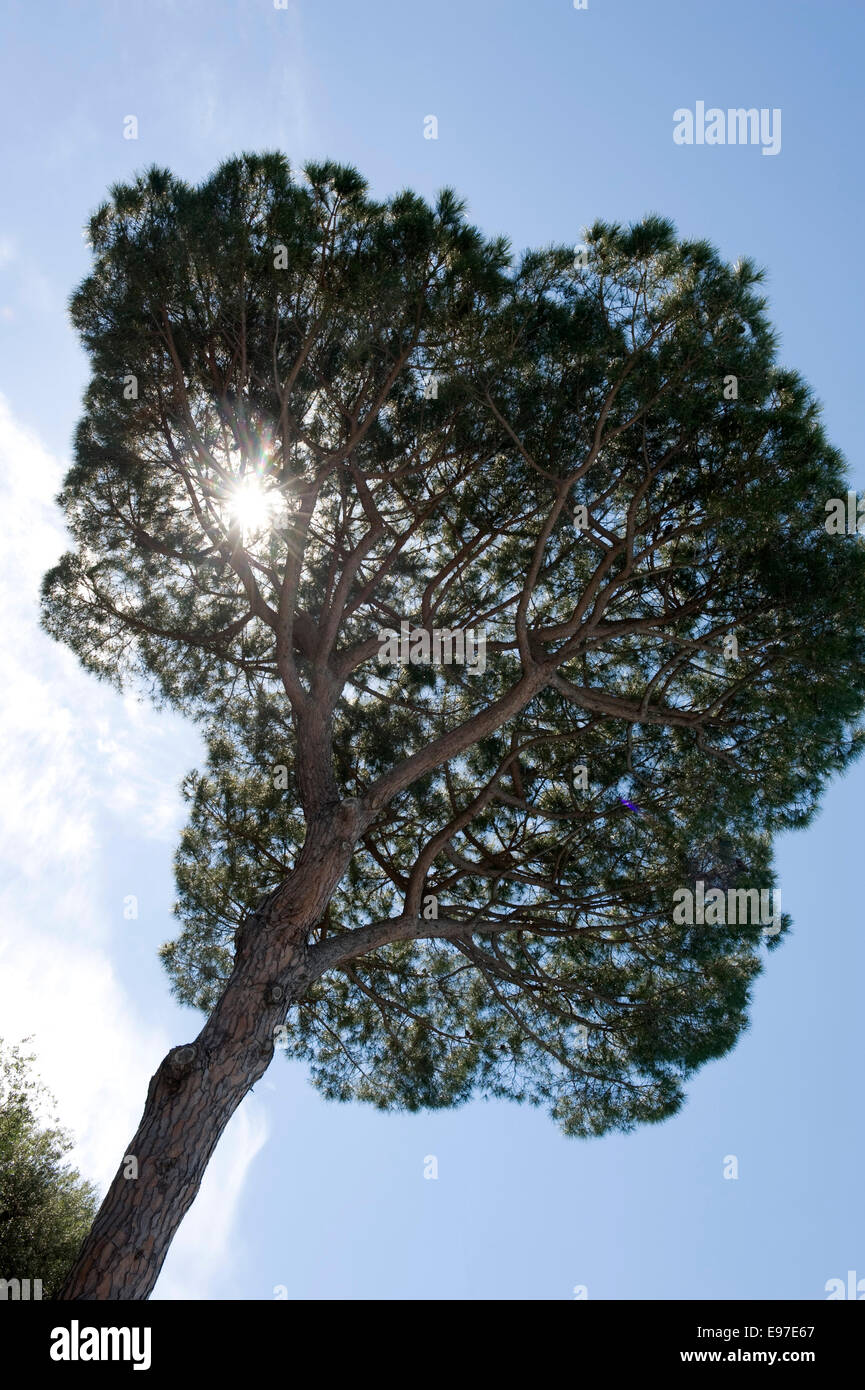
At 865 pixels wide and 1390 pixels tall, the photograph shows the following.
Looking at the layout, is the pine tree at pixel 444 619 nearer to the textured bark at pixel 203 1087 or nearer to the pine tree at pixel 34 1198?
the textured bark at pixel 203 1087

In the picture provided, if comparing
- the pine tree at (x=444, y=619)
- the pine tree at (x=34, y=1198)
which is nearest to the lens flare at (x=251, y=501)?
the pine tree at (x=444, y=619)

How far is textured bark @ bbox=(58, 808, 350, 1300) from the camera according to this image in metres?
3.91

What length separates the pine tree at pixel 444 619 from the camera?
17.2ft

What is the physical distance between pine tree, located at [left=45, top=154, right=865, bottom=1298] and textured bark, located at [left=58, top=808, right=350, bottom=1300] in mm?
15

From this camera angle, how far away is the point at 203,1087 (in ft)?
14.3

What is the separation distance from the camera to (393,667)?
24.2ft

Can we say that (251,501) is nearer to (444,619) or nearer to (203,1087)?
(444,619)

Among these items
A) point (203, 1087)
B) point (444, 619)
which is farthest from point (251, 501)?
point (203, 1087)

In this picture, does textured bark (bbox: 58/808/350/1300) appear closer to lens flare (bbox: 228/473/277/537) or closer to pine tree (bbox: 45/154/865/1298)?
pine tree (bbox: 45/154/865/1298)

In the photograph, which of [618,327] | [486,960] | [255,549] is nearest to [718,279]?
[618,327]

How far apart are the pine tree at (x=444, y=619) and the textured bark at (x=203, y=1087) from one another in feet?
0.05

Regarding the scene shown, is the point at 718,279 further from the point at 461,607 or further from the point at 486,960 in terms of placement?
the point at 486,960

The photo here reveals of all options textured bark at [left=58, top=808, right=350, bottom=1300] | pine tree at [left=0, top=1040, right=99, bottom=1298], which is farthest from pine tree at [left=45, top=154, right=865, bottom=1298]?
pine tree at [left=0, top=1040, right=99, bottom=1298]

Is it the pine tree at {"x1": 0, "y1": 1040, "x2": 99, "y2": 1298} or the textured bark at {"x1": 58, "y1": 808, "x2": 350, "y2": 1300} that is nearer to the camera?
the textured bark at {"x1": 58, "y1": 808, "x2": 350, "y2": 1300}
